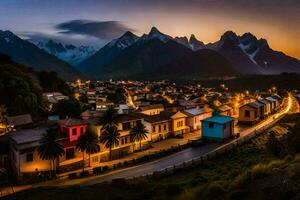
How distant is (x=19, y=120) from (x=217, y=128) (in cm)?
4005

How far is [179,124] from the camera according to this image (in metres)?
68.2

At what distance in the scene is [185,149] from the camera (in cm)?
5309

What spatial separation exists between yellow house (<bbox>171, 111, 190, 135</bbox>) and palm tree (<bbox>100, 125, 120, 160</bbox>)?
658 inches

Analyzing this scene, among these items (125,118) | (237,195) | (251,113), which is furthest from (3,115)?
(237,195)

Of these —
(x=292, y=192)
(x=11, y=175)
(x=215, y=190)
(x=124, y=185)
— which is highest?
(x=292, y=192)

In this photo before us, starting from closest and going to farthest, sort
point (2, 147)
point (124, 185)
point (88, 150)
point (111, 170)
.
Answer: point (124, 185) → point (111, 170) → point (88, 150) → point (2, 147)

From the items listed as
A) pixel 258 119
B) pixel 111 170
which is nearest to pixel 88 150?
pixel 111 170

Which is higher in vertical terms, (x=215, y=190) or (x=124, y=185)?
(x=215, y=190)

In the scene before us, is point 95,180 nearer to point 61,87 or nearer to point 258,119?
A: point 258,119

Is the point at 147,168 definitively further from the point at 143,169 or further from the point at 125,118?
the point at 125,118

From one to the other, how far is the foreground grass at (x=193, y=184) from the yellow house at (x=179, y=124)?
18.0 metres

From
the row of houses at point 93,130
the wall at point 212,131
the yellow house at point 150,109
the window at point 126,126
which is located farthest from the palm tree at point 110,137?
the yellow house at point 150,109

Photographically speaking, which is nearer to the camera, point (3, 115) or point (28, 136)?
point (28, 136)

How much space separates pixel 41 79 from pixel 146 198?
103 meters
